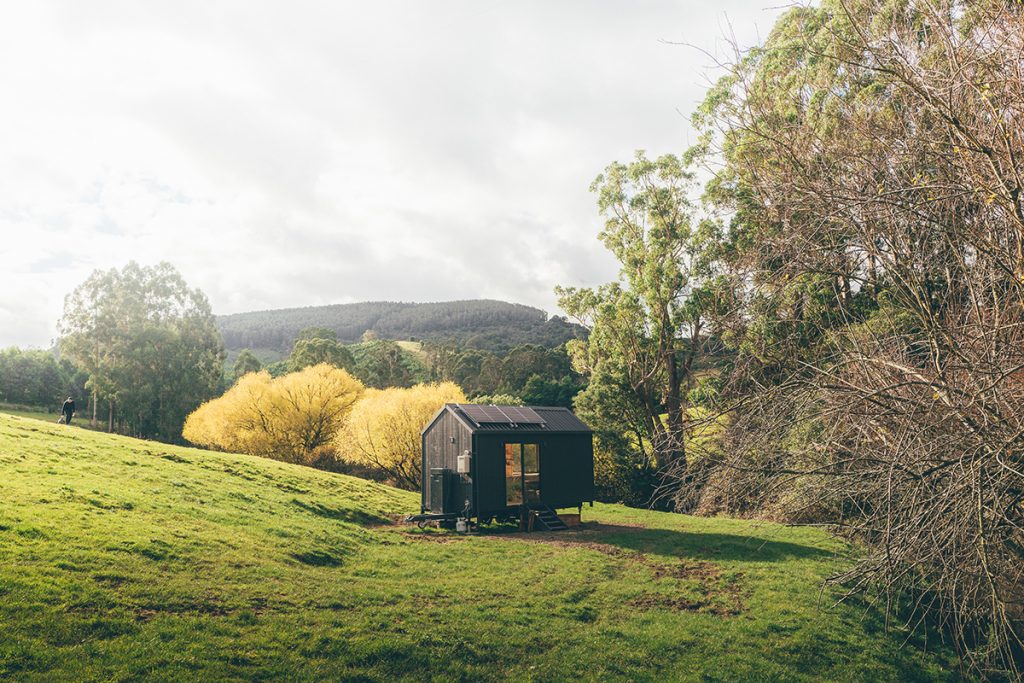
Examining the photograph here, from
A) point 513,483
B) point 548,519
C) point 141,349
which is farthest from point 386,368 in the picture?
point 548,519

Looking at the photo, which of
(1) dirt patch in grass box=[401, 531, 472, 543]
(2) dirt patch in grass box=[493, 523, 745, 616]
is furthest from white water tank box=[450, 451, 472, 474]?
(2) dirt patch in grass box=[493, 523, 745, 616]

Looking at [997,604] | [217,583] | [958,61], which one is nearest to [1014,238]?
[958,61]

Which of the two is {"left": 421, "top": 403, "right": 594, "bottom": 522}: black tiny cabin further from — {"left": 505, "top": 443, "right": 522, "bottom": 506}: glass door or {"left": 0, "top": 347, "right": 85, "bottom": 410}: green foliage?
{"left": 0, "top": 347, "right": 85, "bottom": 410}: green foliage

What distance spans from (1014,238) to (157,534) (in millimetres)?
16437

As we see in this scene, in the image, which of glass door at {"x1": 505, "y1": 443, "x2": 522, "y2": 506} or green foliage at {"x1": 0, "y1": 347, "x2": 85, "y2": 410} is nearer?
glass door at {"x1": 505, "y1": 443, "x2": 522, "y2": 506}

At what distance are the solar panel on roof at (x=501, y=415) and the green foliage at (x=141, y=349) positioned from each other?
43.5 metres

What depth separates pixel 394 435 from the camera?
121ft

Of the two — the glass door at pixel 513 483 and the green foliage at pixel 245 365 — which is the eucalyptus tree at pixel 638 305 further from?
the green foliage at pixel 245 365

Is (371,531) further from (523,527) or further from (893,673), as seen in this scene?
(893,673)

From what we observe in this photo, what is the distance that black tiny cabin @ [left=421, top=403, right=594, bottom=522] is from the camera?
23.6 m

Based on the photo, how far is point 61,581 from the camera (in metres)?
11.1

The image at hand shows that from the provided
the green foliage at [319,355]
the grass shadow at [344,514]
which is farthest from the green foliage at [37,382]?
the grass shadow at [344,514]

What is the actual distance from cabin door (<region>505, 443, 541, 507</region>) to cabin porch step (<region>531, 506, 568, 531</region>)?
1.25 ft

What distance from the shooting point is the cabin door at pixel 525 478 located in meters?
24.6
